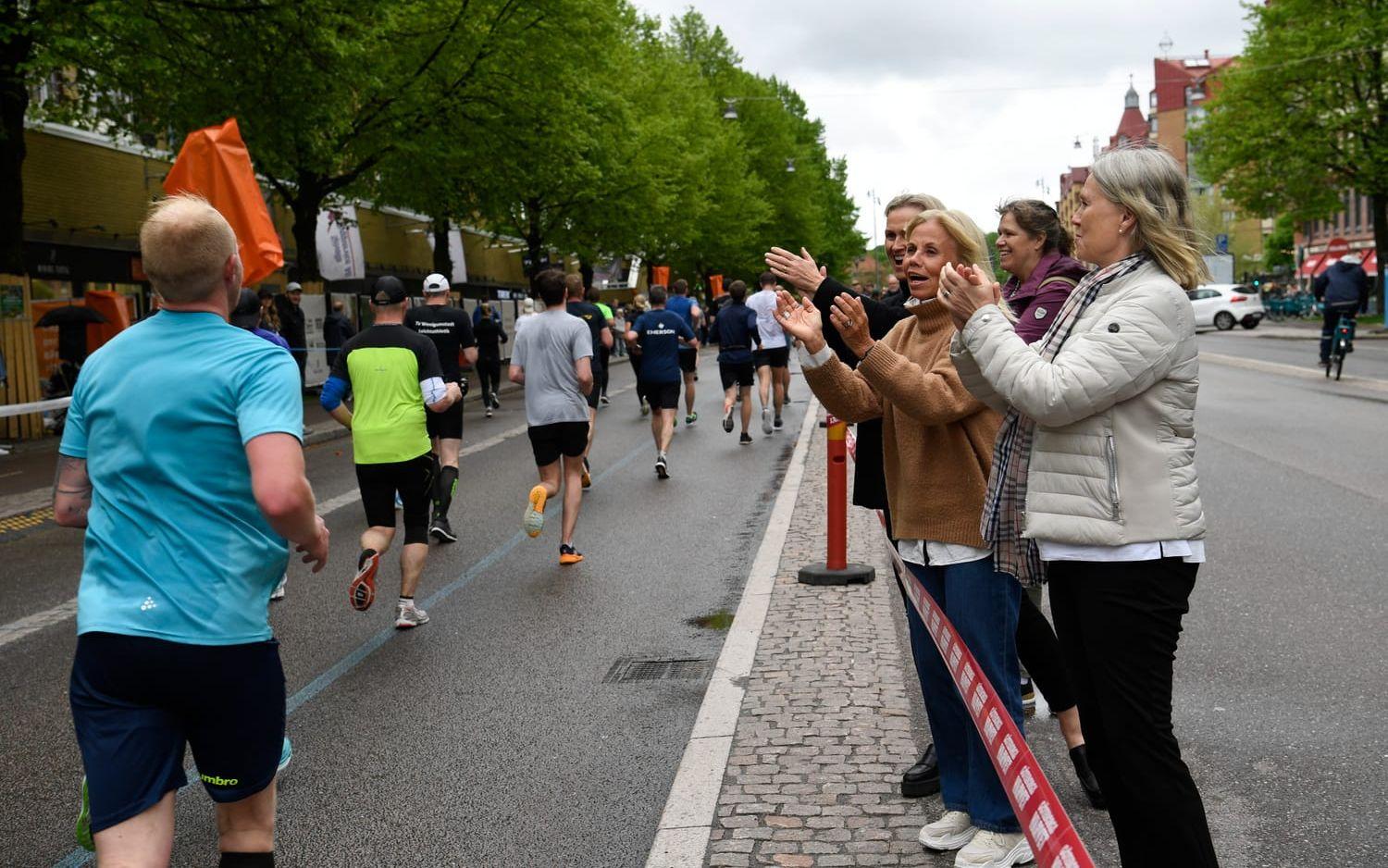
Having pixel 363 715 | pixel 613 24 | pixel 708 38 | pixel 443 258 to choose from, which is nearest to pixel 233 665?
pixel 363 715

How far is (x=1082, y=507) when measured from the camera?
2.91m

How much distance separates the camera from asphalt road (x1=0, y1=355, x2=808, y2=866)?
426 centimetres

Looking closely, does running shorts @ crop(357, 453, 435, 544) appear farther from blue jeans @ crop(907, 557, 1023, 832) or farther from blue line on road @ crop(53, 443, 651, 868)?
blue jeans @ crop(907, 557, 1023, 832)

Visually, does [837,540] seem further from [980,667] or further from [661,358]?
[661,358]

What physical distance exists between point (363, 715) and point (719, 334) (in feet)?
37.9

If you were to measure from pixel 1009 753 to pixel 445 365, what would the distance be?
28.5 feet

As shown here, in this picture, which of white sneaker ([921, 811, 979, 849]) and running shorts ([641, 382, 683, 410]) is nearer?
white sneaker ([921, 811, 979, 849])

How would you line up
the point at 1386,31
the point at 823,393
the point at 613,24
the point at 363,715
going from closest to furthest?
→ the point at 823,393 → the point at 363,715 → the point at 613,24 → the point at 1386,31

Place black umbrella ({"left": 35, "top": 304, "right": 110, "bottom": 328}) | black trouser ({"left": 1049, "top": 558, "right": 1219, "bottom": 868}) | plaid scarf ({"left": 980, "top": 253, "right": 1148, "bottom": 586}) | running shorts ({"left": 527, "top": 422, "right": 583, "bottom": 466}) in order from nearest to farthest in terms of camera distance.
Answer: black trouser ({"left": 1049, "top": 558, "right": 1219, "bottom": 868})
plaid scarf ({"left": 980, "top": 253, "right": 1148, "bottom": 586})
running shorts ({"left": 527, "top": 422, "right": 583, "bottom": 466})
black umbrella ({"left": 35, "top": 304, "right": 110, "bottom": 328})

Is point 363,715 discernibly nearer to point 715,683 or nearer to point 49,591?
point 715,683

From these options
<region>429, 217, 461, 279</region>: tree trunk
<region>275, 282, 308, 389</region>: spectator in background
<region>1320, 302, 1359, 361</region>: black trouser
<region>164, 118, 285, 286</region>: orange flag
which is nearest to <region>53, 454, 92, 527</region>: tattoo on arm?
<region>164, 118, 285, 286</region>: orange flag

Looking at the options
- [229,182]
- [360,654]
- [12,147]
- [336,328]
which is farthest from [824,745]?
[336,328]

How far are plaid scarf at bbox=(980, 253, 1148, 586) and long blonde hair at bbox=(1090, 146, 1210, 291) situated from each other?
57 millimetres

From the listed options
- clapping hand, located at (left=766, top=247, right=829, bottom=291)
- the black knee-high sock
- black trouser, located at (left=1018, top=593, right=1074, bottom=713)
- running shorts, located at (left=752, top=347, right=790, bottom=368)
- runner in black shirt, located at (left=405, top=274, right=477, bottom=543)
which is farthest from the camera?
running shorts, located at (left=752, top=347, right=790, bottom=368)
